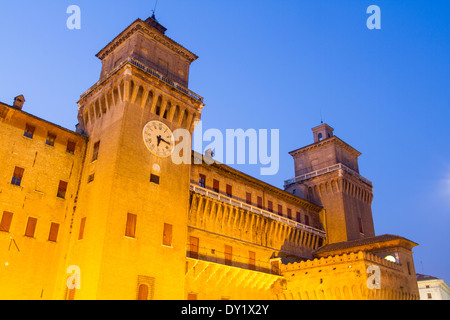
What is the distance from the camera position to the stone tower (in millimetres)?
47531

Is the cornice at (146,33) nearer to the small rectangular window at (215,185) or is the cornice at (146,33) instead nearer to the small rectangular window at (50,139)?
the small rectangular window at (50,139)

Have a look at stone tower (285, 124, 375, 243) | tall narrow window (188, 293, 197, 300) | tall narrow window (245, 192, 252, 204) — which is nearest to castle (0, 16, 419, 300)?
tall narrow window (245, 192, 252, 204)

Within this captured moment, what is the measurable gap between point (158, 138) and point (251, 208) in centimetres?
1248

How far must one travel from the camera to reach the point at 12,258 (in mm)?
25672

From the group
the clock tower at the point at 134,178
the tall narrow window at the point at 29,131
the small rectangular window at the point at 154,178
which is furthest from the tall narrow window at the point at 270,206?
the tall narrow window at the point at 29,131

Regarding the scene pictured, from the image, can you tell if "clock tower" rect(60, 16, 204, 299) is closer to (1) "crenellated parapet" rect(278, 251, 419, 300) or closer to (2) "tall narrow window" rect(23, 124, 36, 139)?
(2) "tall narrow window" rect(23, 124, 36, 139)

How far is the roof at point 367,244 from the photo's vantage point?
38.7 metres

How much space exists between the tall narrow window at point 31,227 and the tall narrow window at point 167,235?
9292 millimetres

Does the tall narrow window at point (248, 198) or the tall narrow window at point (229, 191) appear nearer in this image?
the tall narrow window at point (229, 191)

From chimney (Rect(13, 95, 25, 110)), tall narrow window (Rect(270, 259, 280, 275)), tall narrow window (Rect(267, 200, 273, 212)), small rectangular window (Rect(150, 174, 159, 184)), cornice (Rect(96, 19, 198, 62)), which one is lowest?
tall narrow window (Rect(270, 259, 280, 275))


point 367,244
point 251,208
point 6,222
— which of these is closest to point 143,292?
point 6,222

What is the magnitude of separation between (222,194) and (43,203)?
1614 centimetres

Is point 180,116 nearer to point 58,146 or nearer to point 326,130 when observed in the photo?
point 58,146

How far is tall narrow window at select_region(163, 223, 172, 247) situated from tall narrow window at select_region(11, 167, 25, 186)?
36.2ft
